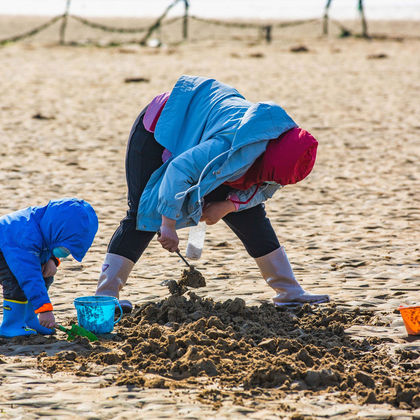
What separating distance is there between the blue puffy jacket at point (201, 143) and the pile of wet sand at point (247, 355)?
55 centimetres

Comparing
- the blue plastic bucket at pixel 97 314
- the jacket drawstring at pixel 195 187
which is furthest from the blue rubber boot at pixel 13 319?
the jacket drawstring at pixel 195 187

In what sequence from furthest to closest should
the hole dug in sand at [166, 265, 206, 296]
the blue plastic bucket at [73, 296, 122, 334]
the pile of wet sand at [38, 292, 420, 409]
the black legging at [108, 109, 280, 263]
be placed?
the hole dug in sand at [166, 265, 206, 296] < the black legging at [108, 109, 280, 263] < the blue plastic bucket at [73, 296, 122, 334] < the pile of wet sand at [38, 292, 420, 409]

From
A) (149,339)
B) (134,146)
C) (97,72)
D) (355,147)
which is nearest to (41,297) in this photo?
(149,339)

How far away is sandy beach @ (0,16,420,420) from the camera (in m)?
3.43

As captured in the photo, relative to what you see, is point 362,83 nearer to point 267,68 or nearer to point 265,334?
point 267,68

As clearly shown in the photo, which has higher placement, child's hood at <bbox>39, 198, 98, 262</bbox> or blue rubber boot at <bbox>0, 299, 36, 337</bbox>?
child's hood at <bbox>39, 198, 98, 262</bbox>

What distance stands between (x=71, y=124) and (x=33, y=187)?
399 cm

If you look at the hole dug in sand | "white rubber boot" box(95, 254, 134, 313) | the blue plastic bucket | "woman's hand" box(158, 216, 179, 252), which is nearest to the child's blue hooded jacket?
the blue plastic bucket

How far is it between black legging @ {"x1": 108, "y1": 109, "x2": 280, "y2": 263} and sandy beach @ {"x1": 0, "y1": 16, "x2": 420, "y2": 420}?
36 centimetres

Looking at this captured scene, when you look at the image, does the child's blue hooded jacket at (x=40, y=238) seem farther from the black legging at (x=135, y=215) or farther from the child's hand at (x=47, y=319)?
the black legging at (x=135, y=215)

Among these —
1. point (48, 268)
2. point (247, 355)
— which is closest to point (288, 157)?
point (247, 355)

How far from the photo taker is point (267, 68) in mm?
18812

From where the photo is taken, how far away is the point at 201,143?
13.1 feet

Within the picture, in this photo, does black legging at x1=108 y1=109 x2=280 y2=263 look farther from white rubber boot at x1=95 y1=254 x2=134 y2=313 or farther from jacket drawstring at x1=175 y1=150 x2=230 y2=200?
jacket drawstring at x1=175 y1=150 x2=230 y2=200
